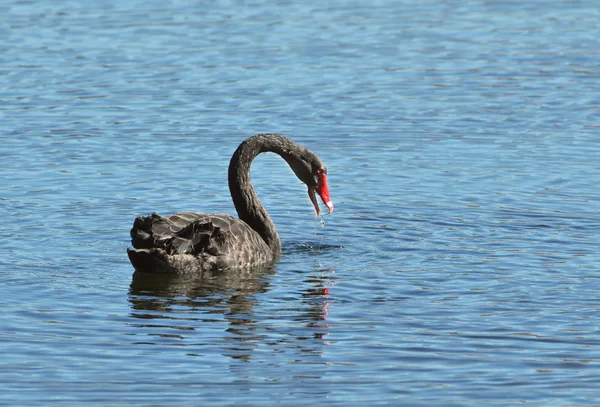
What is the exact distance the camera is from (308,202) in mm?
14922

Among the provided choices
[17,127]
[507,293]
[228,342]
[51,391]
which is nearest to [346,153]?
[17,127]

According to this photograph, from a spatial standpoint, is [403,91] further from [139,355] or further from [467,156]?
[139,355]

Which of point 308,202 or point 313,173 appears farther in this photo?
point 308,202

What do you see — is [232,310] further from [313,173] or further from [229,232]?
[313,173]

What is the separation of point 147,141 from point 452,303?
759cm

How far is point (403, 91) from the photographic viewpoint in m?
19.7

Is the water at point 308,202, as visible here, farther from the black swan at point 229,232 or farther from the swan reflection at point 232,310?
the black swan at point 229,232

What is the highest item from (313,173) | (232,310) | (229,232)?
(313,173)

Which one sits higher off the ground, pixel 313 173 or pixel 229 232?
pixel 313 173

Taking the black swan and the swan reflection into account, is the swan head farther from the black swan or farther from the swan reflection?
the swan reflection

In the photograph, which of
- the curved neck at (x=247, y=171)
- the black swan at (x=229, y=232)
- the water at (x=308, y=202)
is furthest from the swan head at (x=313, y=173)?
the water at (x=308, y=202)

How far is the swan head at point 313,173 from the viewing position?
1305 cm

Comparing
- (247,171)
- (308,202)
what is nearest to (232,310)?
(247,171)

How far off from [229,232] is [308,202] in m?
3.00
